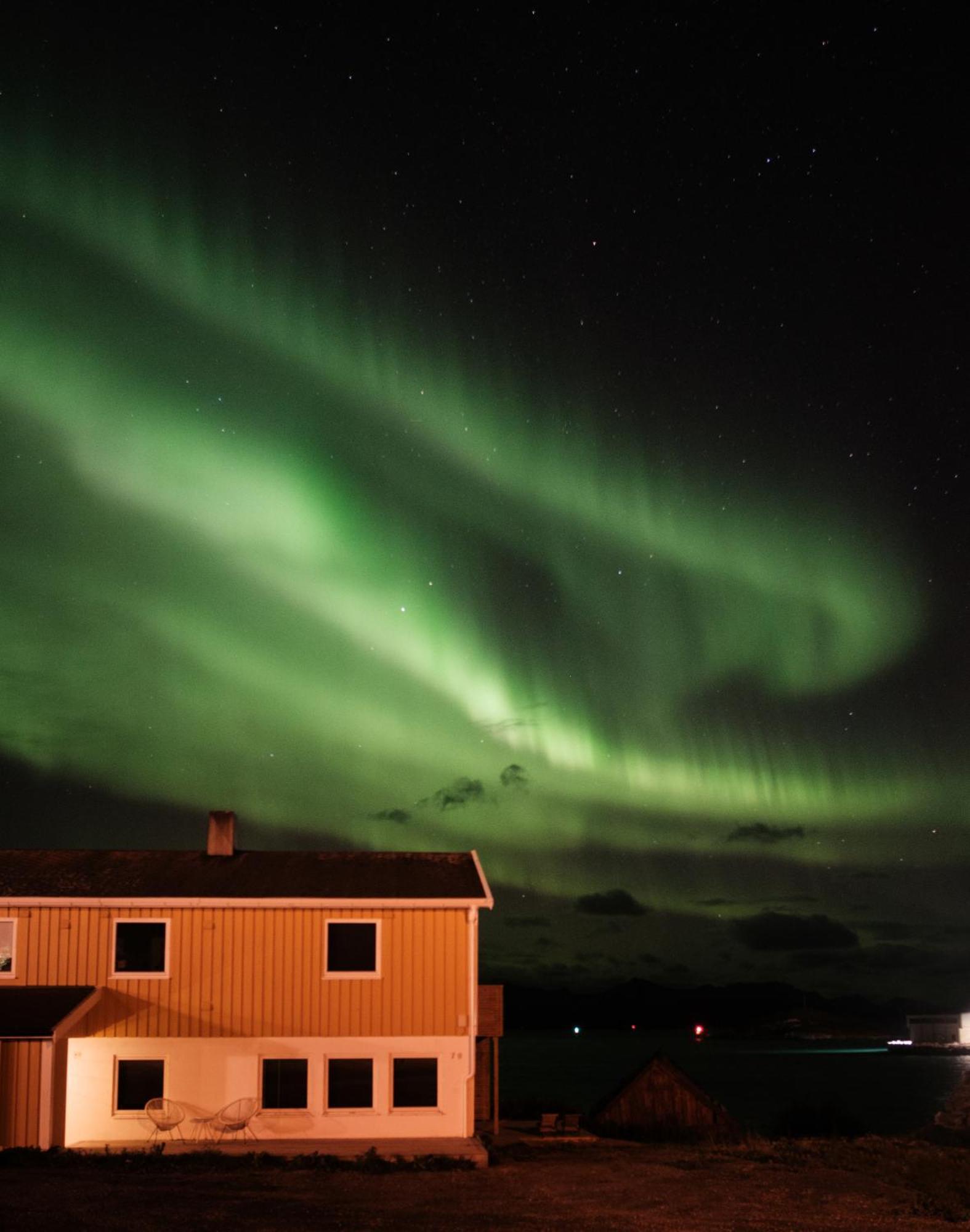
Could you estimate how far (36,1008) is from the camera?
25.2 m

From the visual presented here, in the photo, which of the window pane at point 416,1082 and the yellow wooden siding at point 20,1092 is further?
the window pane at point 416,1082

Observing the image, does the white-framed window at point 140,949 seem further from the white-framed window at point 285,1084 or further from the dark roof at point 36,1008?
the white-framed window at point 285,1084

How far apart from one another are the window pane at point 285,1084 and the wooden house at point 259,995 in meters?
0.03

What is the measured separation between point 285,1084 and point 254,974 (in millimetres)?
2164

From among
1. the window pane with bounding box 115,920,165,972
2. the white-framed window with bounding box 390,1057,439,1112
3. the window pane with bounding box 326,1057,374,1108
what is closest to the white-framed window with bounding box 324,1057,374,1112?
the window pane with bounding box 326,1057,374,1108

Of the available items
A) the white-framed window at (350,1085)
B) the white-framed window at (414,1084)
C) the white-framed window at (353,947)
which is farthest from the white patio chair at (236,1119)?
the white-framed window at (353,947)

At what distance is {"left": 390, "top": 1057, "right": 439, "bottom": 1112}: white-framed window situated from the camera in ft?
87.1

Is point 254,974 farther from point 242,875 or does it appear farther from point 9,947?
point 9,947

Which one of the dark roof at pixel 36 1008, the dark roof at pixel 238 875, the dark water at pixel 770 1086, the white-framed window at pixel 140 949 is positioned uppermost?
the dark roof at pixel 238 875

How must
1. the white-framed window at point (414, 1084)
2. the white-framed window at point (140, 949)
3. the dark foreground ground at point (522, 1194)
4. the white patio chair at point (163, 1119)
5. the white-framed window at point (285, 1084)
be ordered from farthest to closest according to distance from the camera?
the white-framed window at point (140, 949), the white-framed window at point (414, 1084), the white-framed window at point (285, 1084), the white patio chair at point (163, 1119), the dark foreground ground at point (522, 1194)

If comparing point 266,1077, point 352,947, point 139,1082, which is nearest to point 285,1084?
point 266,1077

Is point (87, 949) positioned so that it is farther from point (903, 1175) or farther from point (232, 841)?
point (903, 1175)

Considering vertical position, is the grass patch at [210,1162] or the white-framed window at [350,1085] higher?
the white-framed window at [350,1085]

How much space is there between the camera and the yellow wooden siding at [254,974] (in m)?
26.6
